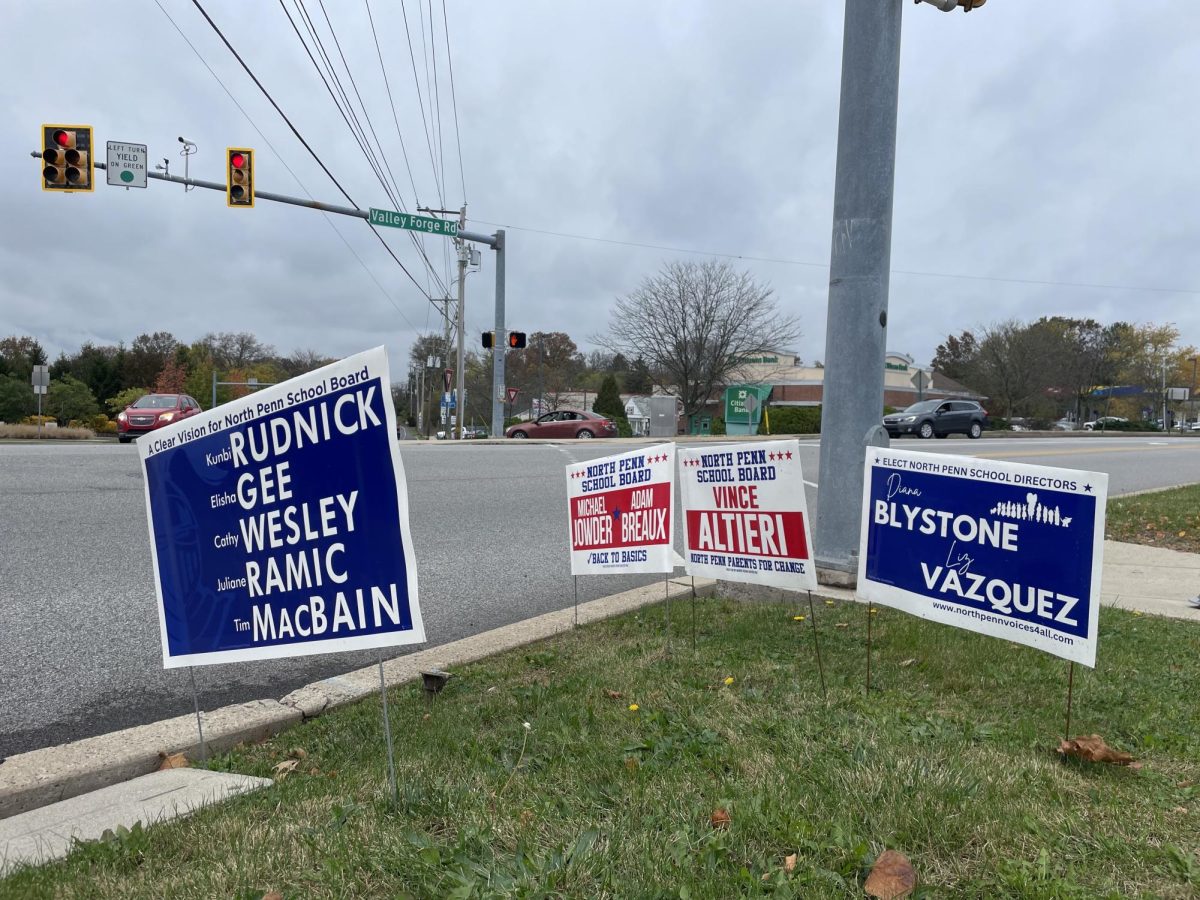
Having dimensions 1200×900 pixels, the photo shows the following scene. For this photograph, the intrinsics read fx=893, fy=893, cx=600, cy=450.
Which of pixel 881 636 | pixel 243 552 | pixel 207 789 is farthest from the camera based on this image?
pixel 881 636

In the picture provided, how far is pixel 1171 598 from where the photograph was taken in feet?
22.1

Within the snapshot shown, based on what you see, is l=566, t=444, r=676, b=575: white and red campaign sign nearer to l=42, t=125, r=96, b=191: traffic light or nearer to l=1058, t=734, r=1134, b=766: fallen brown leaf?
l=1058, t=734, r=1134, b=766: fallen brown leaf

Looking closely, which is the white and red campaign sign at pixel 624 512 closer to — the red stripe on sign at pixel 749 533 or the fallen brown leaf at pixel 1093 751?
the red stripe on sign at pixel 749 533

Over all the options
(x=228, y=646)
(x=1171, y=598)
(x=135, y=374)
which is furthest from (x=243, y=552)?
(x=135, y=374)

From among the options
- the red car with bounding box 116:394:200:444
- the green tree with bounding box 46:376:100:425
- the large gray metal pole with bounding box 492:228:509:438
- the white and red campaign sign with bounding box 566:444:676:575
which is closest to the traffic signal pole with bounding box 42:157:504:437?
the large gray metal pole with bounding box 492:228:509:438

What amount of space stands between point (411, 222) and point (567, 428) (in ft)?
45.1

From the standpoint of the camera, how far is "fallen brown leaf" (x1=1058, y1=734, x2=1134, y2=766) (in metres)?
3.10

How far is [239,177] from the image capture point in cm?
1839

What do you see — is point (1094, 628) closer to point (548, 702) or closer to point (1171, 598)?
point (548, 702)

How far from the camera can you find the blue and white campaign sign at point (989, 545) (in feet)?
10.8

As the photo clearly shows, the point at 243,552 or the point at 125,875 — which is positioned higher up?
the point at 243,552

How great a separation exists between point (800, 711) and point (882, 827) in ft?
3.62

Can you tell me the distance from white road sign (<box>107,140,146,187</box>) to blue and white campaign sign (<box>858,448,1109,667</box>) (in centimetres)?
1747

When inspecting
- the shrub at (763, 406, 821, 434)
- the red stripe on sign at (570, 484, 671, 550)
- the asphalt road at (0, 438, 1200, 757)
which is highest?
the red stripe on sign at (570, 484, 671, 550)
